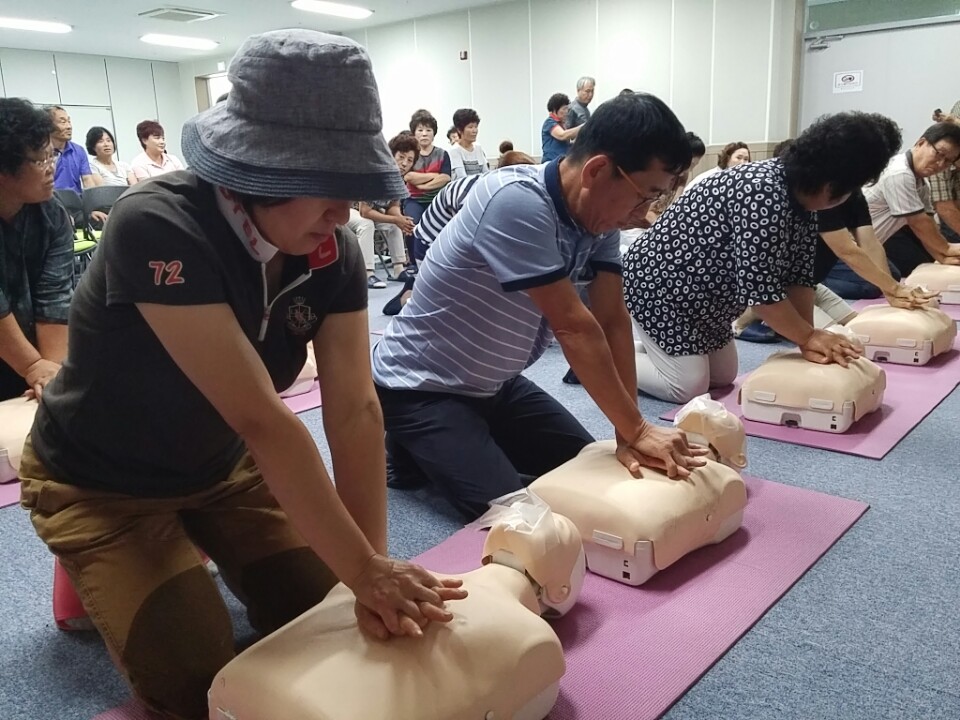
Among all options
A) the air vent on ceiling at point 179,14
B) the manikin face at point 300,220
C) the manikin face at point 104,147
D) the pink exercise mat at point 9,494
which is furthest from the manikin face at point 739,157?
the air vent on ceiling at point 179,14

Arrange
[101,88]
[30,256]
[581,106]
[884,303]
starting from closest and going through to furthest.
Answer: [30,256] → [884,303] → [581,106] → [101,88]

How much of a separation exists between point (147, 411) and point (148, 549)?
239mm

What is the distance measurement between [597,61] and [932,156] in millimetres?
4593

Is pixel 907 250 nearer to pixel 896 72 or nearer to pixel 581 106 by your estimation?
pixel 896 72

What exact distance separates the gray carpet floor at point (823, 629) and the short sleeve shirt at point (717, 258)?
645mm

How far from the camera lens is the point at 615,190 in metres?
1.52

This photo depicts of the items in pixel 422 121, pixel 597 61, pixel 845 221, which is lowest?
pixel 845 221

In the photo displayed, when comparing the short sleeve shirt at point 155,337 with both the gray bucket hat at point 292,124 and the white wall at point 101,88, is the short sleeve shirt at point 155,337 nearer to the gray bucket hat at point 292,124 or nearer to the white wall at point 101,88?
the gray bucket hat at point 292,124

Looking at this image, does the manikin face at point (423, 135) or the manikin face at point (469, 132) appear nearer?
the manikin face at point (423, 135)

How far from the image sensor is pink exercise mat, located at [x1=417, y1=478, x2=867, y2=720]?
125 cm

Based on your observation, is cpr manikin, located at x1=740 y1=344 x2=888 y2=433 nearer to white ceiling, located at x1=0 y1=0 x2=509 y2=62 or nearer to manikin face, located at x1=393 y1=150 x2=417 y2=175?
manikin face, located at x1=393 y1=150 x2=417 y2=175

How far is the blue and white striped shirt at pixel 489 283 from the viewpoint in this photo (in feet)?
5.14

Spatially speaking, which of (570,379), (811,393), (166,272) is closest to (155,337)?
(166,272)

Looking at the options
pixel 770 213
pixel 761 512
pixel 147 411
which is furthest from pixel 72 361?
pixel 770 213
